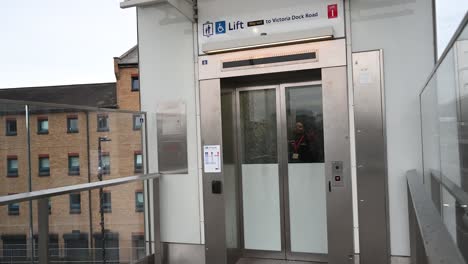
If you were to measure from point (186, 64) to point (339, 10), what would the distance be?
195 centimetres

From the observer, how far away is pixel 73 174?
14.3ft

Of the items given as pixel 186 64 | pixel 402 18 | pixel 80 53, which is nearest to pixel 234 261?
pixel 186 64

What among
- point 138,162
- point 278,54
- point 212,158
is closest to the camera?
point 278,54

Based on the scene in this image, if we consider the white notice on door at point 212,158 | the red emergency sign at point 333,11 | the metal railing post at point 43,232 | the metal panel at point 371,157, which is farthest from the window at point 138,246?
the red emergency sign at point 333,11

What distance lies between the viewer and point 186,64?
5.08m

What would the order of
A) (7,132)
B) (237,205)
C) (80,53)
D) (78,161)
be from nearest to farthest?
(7,132)
(78,161)
(237,205)
(80,53)

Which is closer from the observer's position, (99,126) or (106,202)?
(106,202)

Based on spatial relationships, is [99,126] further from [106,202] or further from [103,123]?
[106,202]

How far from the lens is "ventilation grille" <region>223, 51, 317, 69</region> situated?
4418 millimetres

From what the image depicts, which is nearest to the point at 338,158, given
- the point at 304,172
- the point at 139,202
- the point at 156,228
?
the point at 304,172

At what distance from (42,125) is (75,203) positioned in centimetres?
83

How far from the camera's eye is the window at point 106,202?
4.46 metres

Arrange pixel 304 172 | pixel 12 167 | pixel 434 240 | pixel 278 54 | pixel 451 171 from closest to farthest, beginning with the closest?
pixel 434 240, pixel 451 171, pixel 12 167, pixel 278 54, pixel 304 172

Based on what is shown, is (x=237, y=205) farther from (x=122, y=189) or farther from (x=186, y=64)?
(x=186, y=64)
